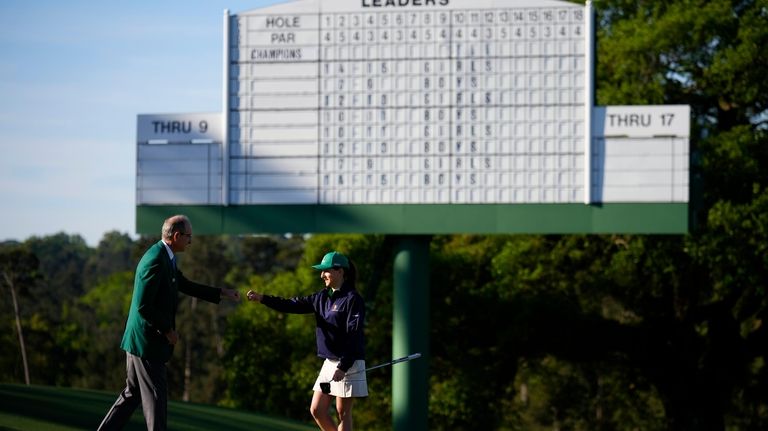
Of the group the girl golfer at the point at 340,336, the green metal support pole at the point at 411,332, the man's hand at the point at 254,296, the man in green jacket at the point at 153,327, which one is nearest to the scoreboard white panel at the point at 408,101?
the green metal support pole at the point at 411,332

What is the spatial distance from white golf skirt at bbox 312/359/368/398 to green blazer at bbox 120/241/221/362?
1276mm

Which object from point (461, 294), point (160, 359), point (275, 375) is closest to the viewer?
point (160, 359)

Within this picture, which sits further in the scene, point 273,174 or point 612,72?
point 612,72

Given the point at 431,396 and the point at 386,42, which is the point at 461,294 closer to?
the point at 431,396

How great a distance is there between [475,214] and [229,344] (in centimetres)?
2898

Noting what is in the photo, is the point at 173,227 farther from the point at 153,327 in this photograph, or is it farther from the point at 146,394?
the point at 146,394

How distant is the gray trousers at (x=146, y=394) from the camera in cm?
959

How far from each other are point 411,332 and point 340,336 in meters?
9.75

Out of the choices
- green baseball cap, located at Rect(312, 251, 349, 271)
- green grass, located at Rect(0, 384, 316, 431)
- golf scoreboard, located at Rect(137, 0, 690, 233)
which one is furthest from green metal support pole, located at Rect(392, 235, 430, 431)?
green baseball cap, located at Rect(312, 251, 349, 271)

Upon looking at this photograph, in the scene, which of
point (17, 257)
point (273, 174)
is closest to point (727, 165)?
point (273, 174)

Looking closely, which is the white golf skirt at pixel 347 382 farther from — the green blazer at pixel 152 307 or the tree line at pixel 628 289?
the tree line at pixel 628 289

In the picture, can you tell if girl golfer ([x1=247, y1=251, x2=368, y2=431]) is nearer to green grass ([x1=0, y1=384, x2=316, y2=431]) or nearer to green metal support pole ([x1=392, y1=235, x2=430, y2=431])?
green grass ([x1=0, y1=384, x2=316, y2=431])

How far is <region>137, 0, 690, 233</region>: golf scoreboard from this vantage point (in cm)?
1825

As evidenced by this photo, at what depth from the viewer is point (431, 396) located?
3794cm
